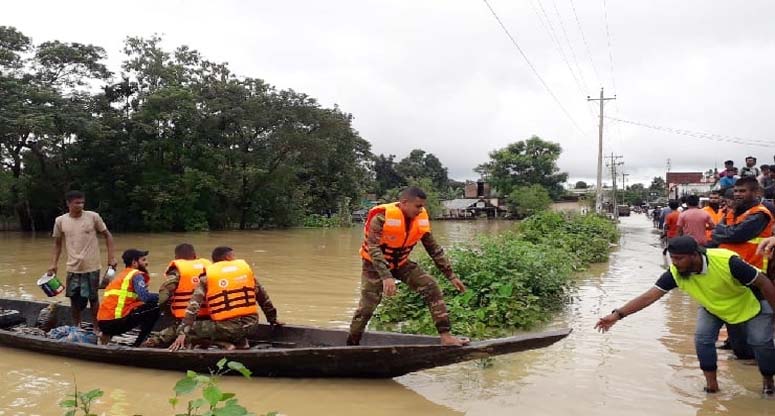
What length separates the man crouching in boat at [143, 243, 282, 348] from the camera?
211 inches

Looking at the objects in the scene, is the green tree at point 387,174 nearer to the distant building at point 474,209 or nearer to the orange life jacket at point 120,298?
the distant building at point 474,209

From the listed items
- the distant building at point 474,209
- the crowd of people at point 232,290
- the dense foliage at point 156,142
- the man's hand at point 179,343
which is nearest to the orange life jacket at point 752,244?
the crowd of people at point 232,290

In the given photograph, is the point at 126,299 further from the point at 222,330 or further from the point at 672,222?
the point at 672,222

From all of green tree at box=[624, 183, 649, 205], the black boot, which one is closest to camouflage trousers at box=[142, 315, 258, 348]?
the black boot

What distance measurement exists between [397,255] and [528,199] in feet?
159

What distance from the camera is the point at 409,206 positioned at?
4.89 meters

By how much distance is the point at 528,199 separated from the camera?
2042 inches

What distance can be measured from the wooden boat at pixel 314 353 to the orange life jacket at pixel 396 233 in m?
0.73

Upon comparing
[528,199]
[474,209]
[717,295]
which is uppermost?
[528,199]

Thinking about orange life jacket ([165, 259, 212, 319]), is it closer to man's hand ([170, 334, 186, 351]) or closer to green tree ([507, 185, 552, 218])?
man's hand ([170, 334, 186, 351])

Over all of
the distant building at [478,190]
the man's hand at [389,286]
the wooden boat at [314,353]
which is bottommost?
the wooden boat at [314,353]

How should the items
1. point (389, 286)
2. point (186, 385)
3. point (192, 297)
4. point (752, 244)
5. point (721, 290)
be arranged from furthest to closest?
point (752, 244), point (192, 297), point (389, 286), point (721, 290), point (186, 385)

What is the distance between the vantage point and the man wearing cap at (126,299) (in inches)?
222

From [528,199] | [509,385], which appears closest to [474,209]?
[528,199]
